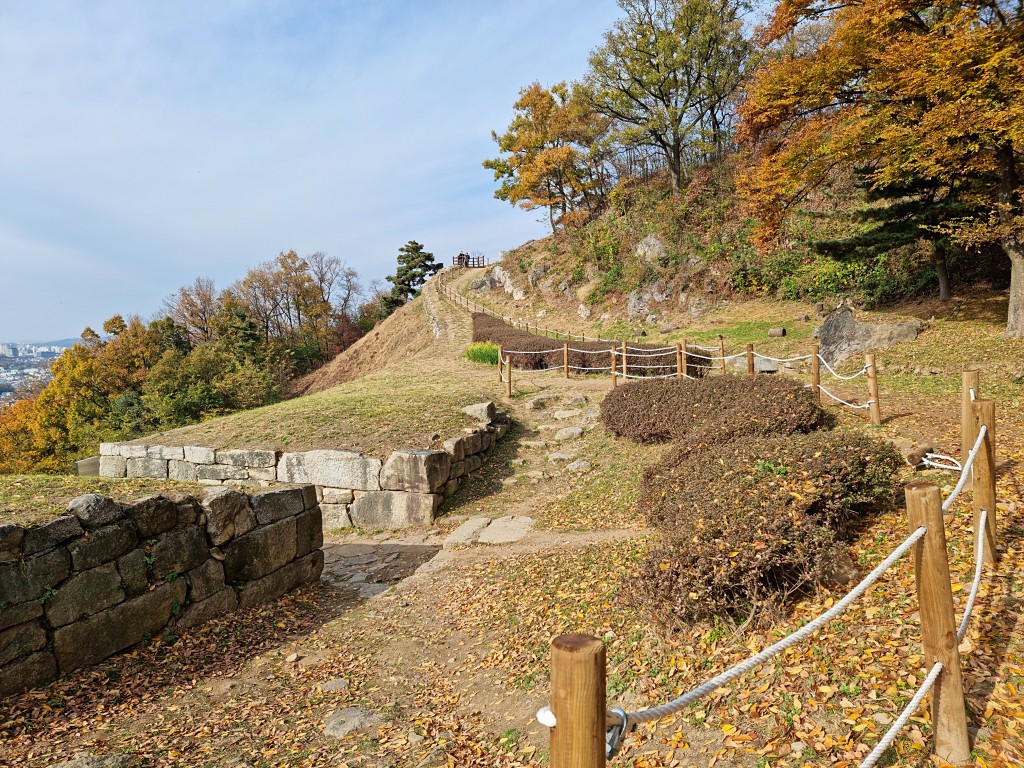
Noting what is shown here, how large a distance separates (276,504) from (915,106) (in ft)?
48.0

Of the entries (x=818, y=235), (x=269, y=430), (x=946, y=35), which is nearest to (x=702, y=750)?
(x=269, y=430)

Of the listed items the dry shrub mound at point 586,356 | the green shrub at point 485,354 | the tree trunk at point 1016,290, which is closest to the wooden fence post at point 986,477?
the dry shrub mound at point 586,356

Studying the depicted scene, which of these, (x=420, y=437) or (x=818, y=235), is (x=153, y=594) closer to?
(x=420, y=437)

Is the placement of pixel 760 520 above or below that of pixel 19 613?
above

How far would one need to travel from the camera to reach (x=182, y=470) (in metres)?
10.1

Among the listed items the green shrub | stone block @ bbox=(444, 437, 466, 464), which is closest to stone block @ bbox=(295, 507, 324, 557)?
stone block @ bbox=(444, 437, 466, 464)

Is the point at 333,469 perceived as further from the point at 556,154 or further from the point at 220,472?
the point at 556,154

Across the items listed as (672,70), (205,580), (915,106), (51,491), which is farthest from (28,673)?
(672,70)

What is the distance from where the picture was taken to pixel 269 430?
428 inches

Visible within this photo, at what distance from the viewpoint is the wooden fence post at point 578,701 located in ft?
4.81

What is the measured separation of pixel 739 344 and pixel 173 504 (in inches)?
692

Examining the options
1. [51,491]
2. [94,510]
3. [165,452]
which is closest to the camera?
[94,510]

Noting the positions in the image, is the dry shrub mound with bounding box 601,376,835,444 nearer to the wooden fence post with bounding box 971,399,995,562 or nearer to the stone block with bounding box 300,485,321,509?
the wooden fence post with bounding box 971,399,995,562

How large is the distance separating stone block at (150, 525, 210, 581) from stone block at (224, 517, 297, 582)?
0.32 m
